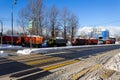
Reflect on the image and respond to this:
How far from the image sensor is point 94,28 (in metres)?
148

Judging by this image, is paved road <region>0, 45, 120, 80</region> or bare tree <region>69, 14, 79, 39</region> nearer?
paved road <region>0, 45, 120, 80</region>

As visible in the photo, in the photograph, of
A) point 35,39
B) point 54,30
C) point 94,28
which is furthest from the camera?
point 94,28

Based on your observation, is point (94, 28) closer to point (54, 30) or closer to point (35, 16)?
point (54, 30)

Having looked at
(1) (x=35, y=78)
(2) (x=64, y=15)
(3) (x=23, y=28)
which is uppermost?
(2) (x=64, y=15)

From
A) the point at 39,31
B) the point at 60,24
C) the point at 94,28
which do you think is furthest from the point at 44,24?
the point at 94,28

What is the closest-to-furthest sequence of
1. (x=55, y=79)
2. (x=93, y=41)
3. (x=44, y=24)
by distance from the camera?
1. (x=55, y=79)
2. (x=44, y=24)
3. (x=93, y=41)

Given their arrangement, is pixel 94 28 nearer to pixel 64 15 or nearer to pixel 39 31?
pixel 64 15

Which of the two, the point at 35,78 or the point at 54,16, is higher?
the point at 54,16

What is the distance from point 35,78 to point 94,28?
142 meters

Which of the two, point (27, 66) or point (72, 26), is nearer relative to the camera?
point (27, 66)

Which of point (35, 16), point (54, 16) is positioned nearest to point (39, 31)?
point (35, 16)

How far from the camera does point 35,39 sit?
49281 mm

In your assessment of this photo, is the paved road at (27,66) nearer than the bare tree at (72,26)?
Yes

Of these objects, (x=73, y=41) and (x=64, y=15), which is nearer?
(x=73, y=41)
